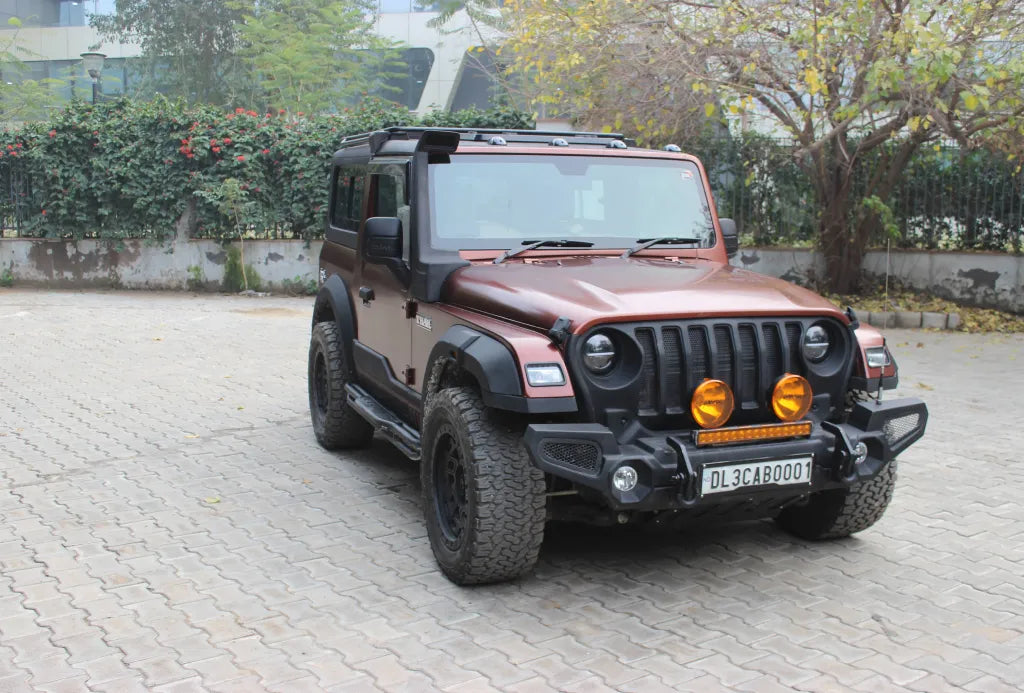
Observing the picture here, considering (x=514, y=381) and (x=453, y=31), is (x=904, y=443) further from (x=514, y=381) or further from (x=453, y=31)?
(x=453, y=31)

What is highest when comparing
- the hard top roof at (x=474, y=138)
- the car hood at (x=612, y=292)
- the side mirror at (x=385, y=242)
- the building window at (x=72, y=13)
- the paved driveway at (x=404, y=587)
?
the building window at (x=72, y=13)

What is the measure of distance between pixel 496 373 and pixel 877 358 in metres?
1.86

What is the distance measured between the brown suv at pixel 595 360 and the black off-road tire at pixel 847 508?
1 cm

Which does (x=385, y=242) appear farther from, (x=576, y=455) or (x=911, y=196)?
(x=911, y=196)

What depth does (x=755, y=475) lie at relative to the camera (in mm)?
4320

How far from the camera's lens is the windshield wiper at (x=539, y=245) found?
5.35 m

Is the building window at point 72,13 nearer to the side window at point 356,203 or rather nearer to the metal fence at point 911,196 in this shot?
the metal fence at point 911,196

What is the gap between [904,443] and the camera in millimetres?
4723

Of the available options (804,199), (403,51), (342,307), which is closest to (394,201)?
(342,307)

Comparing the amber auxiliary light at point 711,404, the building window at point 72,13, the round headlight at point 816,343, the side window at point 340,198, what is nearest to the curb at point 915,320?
the side window at point 340,198

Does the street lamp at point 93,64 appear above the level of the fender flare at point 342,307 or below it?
above

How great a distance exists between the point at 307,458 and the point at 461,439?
109 inches

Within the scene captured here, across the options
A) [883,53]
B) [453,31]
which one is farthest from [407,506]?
[453,31]

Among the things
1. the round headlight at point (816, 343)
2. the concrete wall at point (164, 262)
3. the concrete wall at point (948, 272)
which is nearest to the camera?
the round headlight at point (816, 343)
